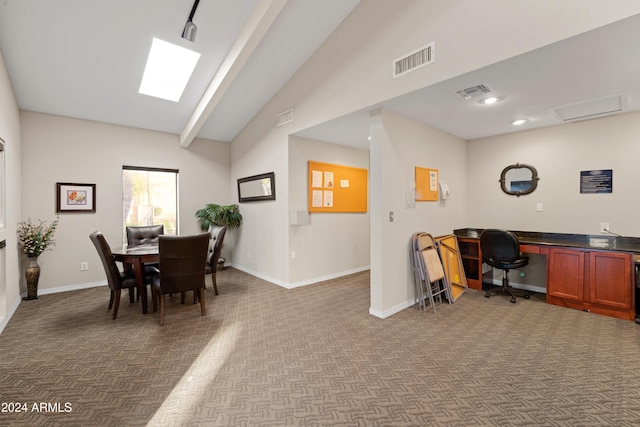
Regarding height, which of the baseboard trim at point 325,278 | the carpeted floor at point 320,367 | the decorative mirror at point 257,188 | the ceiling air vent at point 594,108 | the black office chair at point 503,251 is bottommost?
the carpeted floor at point 320,367

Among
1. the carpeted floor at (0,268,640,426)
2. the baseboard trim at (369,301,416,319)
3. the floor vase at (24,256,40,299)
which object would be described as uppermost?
the floor vase at (24,256,40,299)

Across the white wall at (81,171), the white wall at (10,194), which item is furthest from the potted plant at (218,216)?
the white wall at (10,194)

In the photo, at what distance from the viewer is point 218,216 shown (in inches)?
224

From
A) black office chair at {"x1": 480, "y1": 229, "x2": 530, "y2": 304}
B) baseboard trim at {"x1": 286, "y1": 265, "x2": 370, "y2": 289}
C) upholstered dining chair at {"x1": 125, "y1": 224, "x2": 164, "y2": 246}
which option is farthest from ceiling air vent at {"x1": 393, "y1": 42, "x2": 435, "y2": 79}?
upholstered dining chair at {"x1": 125, "y1": 224, "x2": 164, "y2": 246}

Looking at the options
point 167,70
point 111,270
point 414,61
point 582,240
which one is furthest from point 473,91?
point 111,270

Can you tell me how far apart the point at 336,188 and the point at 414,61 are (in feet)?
8.89

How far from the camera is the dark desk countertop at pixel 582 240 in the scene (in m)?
3.44

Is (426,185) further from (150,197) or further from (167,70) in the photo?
(150,197)

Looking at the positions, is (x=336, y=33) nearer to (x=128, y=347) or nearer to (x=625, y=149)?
(x=625, y=149)

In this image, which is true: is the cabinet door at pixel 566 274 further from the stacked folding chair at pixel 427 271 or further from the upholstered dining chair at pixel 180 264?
the upholstered dining chair at pixel 180 264

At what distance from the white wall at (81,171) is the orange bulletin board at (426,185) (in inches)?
174

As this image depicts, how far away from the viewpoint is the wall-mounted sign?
3.75 meters

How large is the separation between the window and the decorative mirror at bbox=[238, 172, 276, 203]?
1.27m

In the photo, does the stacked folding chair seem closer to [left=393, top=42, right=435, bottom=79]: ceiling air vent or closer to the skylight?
[left=393, top=42, right=435, bottom=79]: ceiling air vent
